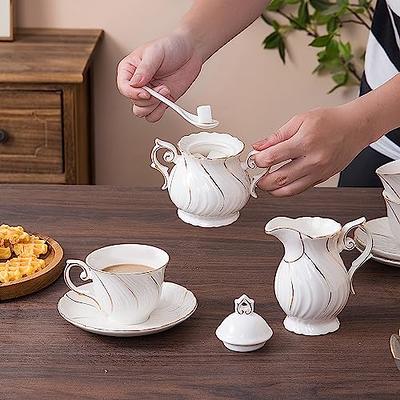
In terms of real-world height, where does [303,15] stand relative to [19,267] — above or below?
below

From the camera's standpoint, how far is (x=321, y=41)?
3268 millimetres

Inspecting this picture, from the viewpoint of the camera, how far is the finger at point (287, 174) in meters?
1.64

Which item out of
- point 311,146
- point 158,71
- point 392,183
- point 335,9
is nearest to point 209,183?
point 311,146

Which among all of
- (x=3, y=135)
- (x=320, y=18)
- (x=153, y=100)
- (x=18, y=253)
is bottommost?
(x=3, y=135)

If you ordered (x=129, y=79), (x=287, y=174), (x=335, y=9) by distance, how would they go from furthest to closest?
(x=335, y=9)
(x=129, y=79)
(x=287, y=174)

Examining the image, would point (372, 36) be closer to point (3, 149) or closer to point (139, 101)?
point (139, 101)

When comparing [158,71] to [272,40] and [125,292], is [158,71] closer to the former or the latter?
[125,292]

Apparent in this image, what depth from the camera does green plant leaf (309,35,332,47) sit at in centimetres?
326

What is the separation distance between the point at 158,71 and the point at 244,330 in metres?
0.74

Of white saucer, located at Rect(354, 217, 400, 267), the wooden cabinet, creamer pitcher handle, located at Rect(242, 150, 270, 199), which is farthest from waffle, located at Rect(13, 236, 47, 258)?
the wooden cabinet

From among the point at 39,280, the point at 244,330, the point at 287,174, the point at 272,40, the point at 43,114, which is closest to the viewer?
the point at 244,330

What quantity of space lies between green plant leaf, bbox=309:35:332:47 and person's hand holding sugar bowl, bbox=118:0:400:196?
84 cm

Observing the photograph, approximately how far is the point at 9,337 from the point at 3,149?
1.70m

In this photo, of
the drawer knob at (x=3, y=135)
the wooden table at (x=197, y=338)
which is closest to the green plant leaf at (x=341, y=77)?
the drawer knob at (x=3, y=135)
